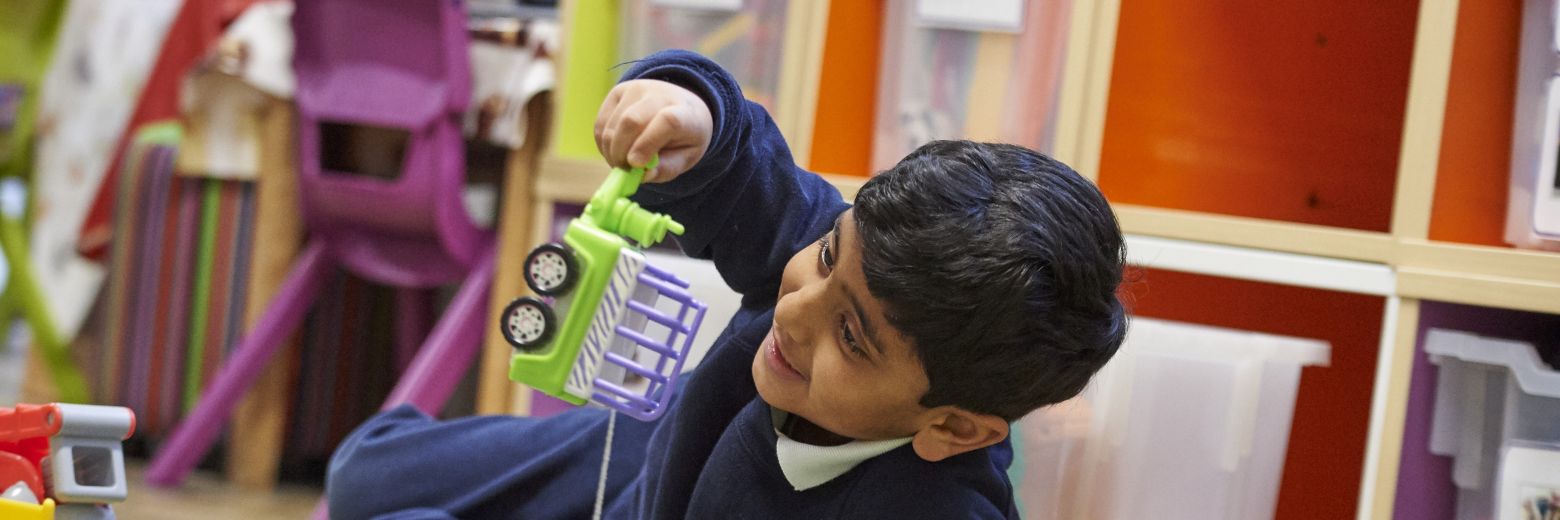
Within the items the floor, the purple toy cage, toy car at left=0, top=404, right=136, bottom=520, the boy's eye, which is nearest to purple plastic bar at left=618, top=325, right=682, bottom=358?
the purple toy cage

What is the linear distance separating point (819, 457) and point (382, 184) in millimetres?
915

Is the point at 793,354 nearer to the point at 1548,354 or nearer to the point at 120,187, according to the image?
the point at 1548,354

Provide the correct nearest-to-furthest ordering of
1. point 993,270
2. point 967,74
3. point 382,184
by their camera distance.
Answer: point 993,270, point 967,74, point 382,184

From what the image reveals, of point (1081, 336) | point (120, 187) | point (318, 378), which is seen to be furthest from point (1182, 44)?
point (120, 187)

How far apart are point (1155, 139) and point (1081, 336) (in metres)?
0.70

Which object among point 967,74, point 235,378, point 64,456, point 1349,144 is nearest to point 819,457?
point 64,456

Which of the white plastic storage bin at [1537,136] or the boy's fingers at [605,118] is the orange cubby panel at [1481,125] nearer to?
the white plastic storage bin at [1537,136]

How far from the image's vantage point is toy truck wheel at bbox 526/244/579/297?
704 millimetres

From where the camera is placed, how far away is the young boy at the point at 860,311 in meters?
0.69

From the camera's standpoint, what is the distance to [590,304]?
0.71 m

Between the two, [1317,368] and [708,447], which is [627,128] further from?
[1317,368]

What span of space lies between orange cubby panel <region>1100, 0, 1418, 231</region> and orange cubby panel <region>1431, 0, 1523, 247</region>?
0.56 ft

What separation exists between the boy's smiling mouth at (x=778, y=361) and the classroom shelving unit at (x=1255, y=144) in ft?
1.59

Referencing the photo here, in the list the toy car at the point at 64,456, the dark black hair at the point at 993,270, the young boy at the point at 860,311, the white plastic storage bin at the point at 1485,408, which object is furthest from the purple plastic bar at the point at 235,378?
the white plastic storage bin at the point at 1485,408
